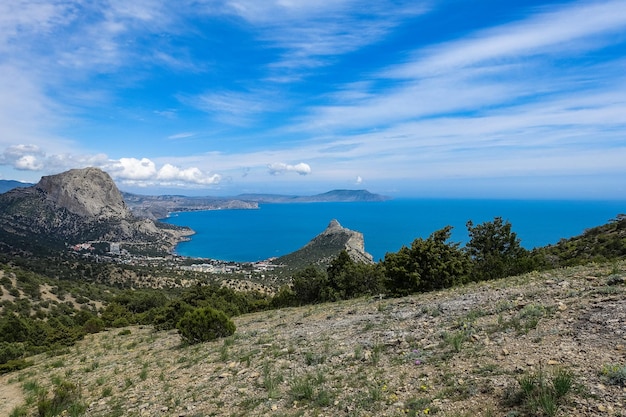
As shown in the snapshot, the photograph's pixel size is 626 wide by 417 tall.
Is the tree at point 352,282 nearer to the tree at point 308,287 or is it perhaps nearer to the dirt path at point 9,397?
the tree at point 308,287

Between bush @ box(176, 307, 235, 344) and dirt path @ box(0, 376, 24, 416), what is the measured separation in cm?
652

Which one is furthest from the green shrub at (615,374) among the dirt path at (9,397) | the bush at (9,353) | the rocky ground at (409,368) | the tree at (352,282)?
the bush at (9,353)

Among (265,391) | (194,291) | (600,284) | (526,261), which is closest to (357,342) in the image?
(265,391)

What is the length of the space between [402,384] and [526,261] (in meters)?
23.0

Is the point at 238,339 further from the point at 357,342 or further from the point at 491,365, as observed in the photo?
the point at 491,365

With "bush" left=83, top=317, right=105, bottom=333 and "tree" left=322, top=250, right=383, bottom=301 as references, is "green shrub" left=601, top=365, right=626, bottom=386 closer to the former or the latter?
"tree" left=322, top=250, right=383, bottom=301

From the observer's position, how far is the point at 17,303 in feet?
160

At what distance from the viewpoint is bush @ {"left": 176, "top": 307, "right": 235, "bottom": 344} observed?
17.1 meters

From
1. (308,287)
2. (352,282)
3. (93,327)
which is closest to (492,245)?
(352,282)

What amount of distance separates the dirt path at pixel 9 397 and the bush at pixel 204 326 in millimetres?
6518

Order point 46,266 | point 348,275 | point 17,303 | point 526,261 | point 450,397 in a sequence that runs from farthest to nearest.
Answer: point 46,266 < point 17,303 < point 348,275 < point 526,261 < point 450,397

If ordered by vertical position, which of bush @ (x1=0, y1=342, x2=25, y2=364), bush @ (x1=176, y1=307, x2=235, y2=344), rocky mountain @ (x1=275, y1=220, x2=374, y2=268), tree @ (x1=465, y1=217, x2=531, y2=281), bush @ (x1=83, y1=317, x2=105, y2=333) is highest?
tree @ (x1=465, y1=217, x2=531, y2=281)

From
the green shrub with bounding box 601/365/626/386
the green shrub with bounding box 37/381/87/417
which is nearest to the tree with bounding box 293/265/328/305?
the green shrub with bounding box 37/381/87/417

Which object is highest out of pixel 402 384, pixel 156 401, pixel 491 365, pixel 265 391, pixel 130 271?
pixel 491 365
